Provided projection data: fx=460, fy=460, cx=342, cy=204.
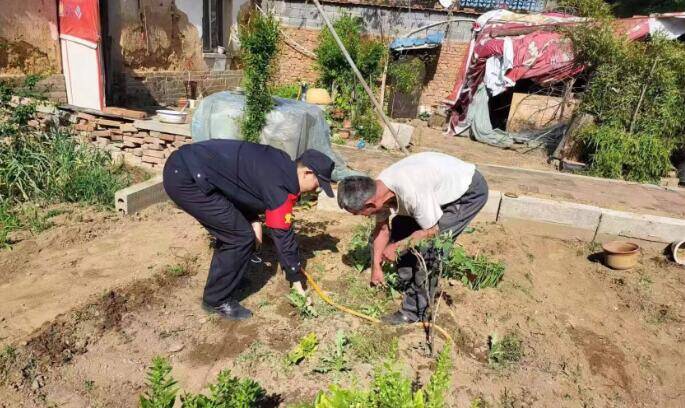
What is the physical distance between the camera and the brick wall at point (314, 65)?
1354 centimetres

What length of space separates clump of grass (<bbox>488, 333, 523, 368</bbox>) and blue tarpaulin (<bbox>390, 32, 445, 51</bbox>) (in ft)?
36.1

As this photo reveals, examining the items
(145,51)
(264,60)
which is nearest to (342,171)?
(264,60)

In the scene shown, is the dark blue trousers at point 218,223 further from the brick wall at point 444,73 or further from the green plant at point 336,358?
the brick wall at point 444,73

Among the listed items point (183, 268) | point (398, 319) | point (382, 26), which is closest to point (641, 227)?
point (398, 319)

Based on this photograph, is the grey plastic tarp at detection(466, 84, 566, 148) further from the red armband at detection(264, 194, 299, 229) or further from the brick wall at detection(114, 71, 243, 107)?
the red armband at detection(264, 194, 299, 229)

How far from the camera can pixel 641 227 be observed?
508cm

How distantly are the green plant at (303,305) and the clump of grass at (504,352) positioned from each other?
127 cm

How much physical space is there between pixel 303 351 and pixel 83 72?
239 inches

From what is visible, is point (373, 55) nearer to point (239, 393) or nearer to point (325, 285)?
point (325, 285)

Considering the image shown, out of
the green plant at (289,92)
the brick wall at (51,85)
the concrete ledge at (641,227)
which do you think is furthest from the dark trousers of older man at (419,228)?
the green plant at (289,92)

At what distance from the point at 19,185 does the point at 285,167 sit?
376cm

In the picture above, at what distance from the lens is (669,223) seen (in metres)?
5.03

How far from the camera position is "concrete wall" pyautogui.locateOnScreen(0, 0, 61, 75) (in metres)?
6.51

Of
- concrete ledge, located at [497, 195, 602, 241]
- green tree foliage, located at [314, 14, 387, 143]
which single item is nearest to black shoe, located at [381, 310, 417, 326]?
concrete ledge, located at [497, 195, 602, 241]
